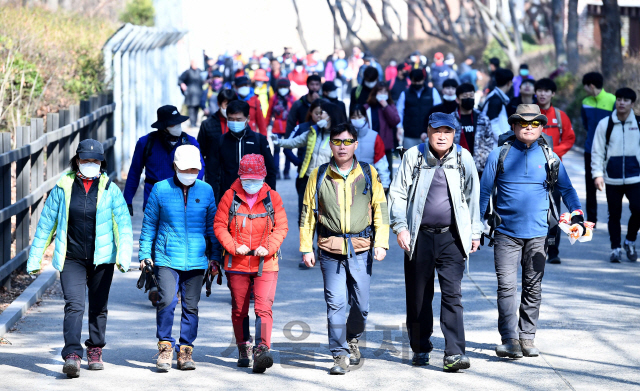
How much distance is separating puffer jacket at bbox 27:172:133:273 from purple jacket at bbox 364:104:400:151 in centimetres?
586

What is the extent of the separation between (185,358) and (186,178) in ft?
3.81

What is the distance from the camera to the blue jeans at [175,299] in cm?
623

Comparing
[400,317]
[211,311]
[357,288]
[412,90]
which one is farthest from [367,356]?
[412,90]

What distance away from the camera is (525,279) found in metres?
6.77

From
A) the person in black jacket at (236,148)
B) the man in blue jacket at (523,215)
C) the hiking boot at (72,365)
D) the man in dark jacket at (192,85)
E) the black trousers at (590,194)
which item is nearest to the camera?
the hiking boot at (72,365)

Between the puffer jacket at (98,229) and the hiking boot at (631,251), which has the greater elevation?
the puffer jacket at (98,229)

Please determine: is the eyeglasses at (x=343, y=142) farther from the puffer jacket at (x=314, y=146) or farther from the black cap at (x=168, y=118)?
the puffer jacket at (x=314, y=146)

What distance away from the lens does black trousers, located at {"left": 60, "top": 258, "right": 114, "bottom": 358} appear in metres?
6.14

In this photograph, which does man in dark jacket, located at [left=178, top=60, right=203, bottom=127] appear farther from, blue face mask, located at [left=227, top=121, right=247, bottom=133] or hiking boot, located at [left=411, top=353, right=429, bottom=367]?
hiking boot, located at [left=411, top=353, right=429, bottom=367]

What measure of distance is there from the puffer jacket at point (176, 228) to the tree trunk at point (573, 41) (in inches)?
954

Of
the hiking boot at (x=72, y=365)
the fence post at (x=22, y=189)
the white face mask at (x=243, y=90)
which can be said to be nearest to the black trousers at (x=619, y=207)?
the white face mask at (x=243, y=90)

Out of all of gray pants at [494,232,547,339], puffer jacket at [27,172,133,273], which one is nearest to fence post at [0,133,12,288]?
puffer jacket at [27,172,133,273]

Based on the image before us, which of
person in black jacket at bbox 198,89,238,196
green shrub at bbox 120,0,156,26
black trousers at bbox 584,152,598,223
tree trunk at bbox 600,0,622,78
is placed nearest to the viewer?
person in black jacket at bbox 198,89,238,196

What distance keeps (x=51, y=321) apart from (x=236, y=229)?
7.24 ft
